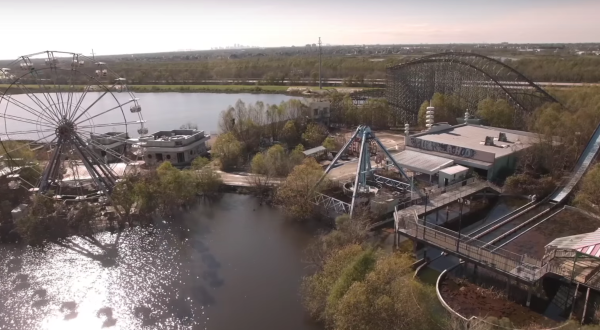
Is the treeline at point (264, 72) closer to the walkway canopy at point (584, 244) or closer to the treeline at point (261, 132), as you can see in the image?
the treeline at point (261, 132)

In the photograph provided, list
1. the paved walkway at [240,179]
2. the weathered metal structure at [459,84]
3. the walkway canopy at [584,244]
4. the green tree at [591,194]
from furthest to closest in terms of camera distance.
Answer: the weathered metal structure at [459,84] → the paved walkway at [240,179] → the green tree at [591,194] → the walkway canopy at [584,244]

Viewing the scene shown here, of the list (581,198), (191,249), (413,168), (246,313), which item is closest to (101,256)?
(191,249)

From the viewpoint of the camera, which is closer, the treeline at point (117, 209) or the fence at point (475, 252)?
the fence at point (475, 252)

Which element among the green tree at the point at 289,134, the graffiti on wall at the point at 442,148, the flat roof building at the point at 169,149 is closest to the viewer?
the graffiti on wall at the point at 442,148

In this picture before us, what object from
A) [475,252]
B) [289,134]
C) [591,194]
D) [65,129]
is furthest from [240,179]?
[591,194]

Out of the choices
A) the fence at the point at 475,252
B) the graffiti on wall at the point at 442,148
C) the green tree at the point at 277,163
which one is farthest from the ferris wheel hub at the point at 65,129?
the graffiti on wall at the point at 442,148

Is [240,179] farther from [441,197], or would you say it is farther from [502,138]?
[502,138]

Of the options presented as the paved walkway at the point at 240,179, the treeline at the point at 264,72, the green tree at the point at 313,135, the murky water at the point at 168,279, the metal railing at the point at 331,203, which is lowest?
the murky water at the point at 168,279

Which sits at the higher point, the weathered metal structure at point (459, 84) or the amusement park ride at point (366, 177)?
the weathered metal structure at point (459, 84)
